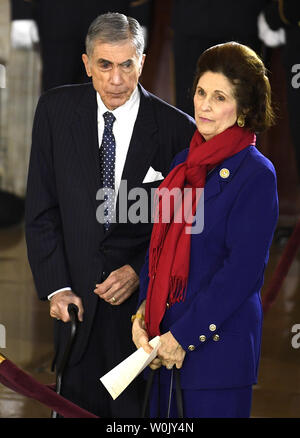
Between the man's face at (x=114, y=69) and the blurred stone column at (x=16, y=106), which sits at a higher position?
the blurred stone column at (x=16, y=106)

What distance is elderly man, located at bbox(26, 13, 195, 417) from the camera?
2.70m

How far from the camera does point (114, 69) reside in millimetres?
2582

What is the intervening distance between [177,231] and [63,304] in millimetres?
544

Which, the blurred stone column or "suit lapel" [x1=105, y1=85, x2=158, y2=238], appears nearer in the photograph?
"suit lapel" [x1=105, y1=85, x2=158, y2=238]

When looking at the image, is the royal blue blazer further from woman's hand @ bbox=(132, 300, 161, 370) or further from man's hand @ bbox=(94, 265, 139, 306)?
man's hand @ bbox=(94, 265, 139, 306)

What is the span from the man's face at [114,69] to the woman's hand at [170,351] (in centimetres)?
75

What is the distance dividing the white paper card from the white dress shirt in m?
0.47

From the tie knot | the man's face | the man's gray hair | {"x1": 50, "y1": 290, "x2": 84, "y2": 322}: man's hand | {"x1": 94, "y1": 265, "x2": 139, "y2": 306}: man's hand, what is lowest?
{"x1": 50, "y1": 290, "x2": 84, "y2": 322}: man's hand

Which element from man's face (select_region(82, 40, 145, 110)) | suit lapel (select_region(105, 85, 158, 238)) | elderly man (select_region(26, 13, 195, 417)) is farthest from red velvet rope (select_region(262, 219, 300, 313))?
man's face (select_region(82, 40, 145, 110))

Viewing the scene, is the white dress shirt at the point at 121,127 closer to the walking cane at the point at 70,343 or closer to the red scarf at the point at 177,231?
the walking cane at the point at 70,343

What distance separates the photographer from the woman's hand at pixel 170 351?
7.57 feet

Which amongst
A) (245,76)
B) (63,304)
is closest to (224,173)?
(245,76)

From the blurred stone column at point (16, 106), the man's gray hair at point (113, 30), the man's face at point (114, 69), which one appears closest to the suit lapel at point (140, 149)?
the man's face at point (114, 69)
